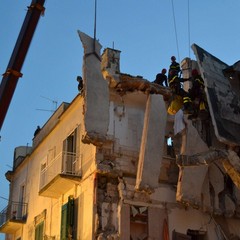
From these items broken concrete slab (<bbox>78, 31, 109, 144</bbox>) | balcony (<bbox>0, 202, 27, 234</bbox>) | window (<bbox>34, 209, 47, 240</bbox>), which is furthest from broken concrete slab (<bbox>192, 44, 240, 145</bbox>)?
balcony (<bbox>0, 202, 27, 234</bbox>)

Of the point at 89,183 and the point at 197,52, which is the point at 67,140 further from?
the point at 197,52

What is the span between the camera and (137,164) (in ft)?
67.5

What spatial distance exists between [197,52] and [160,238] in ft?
23.7

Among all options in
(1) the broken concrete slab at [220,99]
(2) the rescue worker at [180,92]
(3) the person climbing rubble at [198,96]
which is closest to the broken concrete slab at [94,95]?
(2) the rescue worker at [180,92]

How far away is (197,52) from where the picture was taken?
21.5 metres

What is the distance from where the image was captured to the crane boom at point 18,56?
14.7 m

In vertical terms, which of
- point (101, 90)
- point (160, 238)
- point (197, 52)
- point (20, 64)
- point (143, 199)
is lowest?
point (160, 238)

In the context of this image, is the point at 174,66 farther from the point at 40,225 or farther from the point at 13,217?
the point at 13,217

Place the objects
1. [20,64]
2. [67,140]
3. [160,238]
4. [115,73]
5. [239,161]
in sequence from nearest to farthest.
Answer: [20,64] → [239,161] → [160,238] → [115,73] → [67,140]

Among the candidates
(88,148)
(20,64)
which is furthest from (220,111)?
(20,64)

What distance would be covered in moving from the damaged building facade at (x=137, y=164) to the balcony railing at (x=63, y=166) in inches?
1.6

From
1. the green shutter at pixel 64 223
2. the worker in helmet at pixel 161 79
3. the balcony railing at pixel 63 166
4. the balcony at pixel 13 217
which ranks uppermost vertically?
the worker in helmet at pixel 161 79

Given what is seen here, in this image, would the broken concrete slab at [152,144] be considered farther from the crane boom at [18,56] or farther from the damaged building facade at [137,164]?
the crane boom at [18,56]

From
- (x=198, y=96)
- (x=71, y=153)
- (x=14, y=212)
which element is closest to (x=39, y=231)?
(x=14, y=212)
